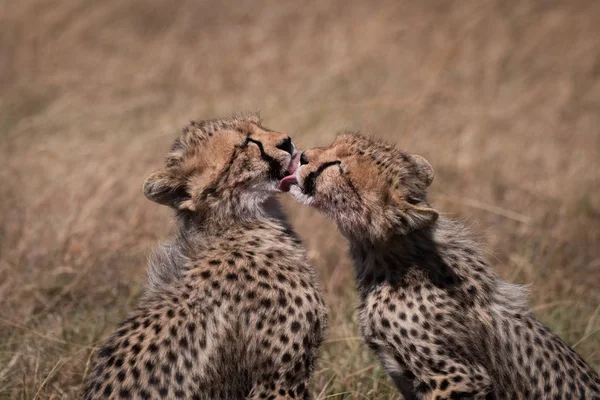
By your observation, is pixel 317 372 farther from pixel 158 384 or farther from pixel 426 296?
pixel 158 384

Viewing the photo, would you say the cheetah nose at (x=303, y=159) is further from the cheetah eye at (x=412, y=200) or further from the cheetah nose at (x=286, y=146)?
the cheetah eye at (x=412, y=200)

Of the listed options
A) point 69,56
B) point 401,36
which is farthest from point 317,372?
point 401,36

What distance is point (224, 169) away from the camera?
400cm

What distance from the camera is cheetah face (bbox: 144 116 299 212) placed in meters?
4.01

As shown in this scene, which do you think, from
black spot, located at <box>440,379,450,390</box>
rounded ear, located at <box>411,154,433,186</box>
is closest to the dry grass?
black spot, located at <box>440,379,450,390</box>

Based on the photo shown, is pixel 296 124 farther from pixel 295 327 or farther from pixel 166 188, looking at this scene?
pixel 295 327

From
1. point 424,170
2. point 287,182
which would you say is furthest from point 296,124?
point 287,182

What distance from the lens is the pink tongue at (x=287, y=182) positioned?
402cm

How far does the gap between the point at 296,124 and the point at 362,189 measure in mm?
4075

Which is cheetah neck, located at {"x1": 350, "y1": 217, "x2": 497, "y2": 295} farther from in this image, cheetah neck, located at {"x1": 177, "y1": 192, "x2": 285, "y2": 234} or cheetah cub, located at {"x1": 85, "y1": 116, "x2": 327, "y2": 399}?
cheetah neck, located at {"x1": 177, "y1": 192, "x2": 285, "y2": 234}

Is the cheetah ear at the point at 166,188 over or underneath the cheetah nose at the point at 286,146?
underneath

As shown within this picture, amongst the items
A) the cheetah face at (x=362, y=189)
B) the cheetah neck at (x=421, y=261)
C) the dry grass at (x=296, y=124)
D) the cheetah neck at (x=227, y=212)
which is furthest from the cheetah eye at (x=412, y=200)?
the dry grass at (x=296, y=124)

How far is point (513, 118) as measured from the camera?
28.8 feet

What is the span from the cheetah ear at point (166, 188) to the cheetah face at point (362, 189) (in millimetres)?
416
